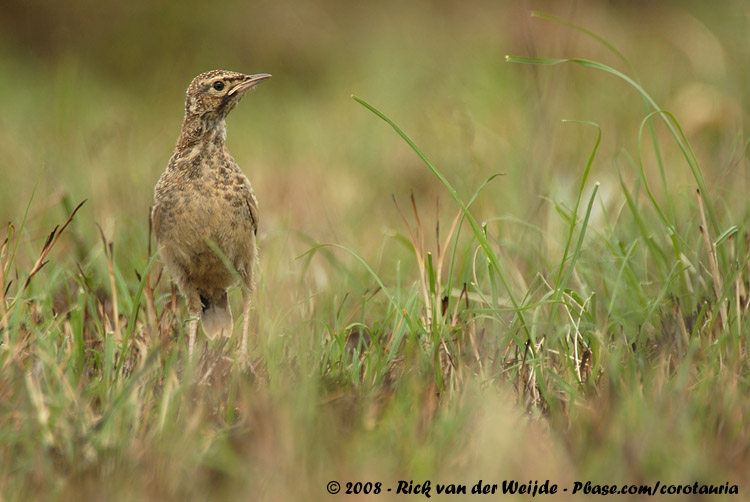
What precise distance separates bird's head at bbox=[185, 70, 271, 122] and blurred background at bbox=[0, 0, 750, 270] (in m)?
0.65

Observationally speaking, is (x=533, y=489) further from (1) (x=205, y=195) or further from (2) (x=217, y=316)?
(2) (x=217, y=316)

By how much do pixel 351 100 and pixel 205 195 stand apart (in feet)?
16.3

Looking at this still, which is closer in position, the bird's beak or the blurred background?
the bird's beak

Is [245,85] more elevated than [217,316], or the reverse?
[245,85]

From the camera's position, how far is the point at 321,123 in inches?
303

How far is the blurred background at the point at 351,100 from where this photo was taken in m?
4.94

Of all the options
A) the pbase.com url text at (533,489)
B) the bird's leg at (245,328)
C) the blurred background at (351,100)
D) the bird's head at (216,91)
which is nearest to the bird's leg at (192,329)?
the bird's leg at (245,328)

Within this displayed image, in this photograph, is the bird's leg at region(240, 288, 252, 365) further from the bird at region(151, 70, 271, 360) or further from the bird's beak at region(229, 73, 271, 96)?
the bird's beak at region(229, 73, 271, 96)

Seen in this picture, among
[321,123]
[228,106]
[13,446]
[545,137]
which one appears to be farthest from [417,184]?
[13,446]

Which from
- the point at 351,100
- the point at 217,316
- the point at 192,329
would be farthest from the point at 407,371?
the point at 351,100

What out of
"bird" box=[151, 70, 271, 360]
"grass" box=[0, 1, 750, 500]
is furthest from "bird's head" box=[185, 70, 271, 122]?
"grass" box=[0, 1, 750, 500]

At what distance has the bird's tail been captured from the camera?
3.58 metres

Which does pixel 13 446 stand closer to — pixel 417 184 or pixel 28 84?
pixel 417 184

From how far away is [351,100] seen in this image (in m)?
8.06
